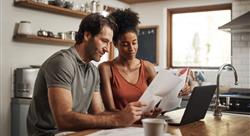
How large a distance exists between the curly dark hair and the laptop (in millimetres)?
536

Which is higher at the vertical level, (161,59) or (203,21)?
(203,21)

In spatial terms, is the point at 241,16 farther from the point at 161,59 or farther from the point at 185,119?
the point at 185,119

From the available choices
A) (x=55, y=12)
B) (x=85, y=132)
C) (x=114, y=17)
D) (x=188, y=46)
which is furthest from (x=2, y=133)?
(x=188, y=46)

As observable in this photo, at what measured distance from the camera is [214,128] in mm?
1536

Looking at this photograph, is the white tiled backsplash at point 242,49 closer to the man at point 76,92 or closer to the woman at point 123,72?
the woman at point 123,72

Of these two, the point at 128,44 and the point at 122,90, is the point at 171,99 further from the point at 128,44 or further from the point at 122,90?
the point at 128,44

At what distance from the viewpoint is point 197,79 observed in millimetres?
4617

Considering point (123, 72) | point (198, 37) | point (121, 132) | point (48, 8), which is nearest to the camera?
point (121, 132)

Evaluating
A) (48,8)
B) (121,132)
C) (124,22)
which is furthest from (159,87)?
(48,8)

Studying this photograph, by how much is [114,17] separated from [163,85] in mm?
672

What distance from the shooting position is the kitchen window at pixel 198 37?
4707 mm

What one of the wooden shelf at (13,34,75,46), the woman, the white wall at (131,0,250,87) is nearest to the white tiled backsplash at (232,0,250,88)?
the white wall at (131,0,250,87)

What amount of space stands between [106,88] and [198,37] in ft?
10.8

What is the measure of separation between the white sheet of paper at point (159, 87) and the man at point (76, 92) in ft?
0.22
